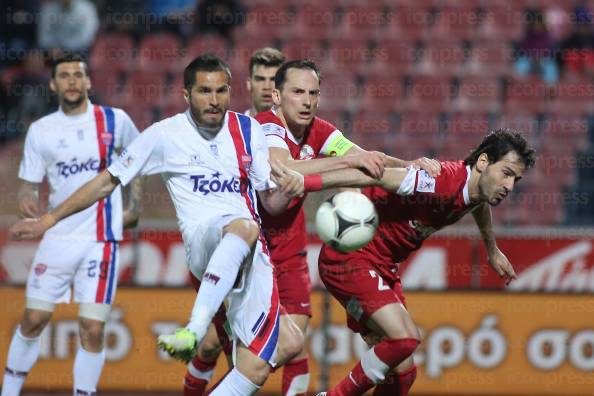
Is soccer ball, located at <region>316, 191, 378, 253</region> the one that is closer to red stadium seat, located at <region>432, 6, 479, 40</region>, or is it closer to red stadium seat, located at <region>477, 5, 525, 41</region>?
red stadium seat, located at <region>432, 6, 479, 40</region>

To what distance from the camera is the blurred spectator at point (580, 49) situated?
12133mm

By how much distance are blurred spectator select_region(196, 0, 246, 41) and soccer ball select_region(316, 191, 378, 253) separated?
7050mm

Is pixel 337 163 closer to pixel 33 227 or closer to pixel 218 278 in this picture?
pixel 218 278

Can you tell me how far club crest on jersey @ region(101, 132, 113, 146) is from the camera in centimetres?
706

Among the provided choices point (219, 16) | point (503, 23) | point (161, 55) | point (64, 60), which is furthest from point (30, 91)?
point (503, 23)

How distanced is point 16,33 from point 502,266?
7.96 metres

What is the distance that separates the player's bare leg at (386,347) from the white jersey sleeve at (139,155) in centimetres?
162

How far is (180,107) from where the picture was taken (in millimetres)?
11836

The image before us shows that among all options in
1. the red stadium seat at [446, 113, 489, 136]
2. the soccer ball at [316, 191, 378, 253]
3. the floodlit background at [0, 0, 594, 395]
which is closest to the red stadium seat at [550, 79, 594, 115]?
the floodlit background at [0, 0, 594, 395]

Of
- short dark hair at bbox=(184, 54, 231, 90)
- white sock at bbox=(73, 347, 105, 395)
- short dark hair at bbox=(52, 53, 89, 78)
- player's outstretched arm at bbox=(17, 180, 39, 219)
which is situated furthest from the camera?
short dark hair at bbox=(52, 53, 89, 78)

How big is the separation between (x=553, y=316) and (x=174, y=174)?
177 inches

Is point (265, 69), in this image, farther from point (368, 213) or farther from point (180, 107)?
point (180, 107)

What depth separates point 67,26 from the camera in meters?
12.2

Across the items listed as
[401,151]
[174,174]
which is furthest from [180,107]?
[174,174]
